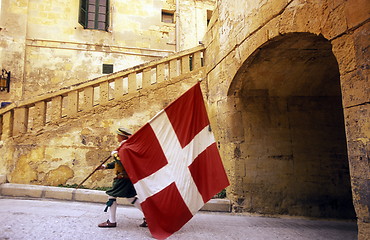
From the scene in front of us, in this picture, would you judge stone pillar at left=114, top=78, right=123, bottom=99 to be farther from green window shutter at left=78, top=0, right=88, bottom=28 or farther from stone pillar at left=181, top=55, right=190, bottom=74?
green window shutter at left=78, top=0, right=88, bottom=28

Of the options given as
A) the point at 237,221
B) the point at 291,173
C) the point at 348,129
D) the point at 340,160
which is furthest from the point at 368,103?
the point at 340,160

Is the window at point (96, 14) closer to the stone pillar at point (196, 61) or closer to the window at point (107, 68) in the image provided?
the window at point (107, 68)

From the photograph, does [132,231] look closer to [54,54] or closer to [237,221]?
[237,221]

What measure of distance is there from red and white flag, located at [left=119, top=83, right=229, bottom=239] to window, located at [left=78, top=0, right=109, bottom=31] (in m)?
8.19

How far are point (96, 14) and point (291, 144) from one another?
Result: 8839mm

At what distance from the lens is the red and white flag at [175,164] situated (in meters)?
3.36

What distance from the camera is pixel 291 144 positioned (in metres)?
5.42

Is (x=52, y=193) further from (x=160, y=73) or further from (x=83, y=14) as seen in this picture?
(x=83, y=14)

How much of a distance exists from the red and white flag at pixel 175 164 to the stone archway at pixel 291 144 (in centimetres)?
163

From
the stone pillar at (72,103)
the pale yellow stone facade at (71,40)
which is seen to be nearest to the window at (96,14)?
the pale yellow stone facade at (71,40)

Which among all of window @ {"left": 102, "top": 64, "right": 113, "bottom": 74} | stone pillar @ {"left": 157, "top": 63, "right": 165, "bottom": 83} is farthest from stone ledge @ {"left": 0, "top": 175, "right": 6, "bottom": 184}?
window @ {"left": 102, "top": 64, "right": 113, "bottom": 74}

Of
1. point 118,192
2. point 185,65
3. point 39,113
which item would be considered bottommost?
point 118,192

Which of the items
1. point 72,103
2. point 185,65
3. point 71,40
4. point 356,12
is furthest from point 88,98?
point 71,40

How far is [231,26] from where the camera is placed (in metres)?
5.09
